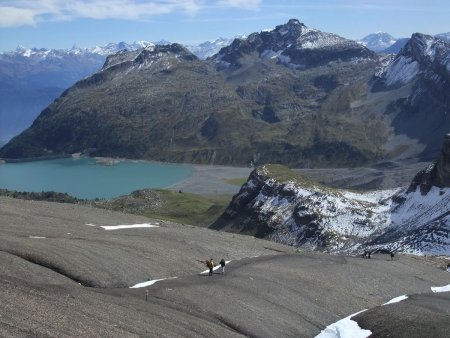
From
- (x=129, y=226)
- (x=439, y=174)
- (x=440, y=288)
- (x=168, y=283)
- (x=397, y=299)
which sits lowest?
(x=440, y=288)

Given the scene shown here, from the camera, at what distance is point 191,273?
61.8 meters

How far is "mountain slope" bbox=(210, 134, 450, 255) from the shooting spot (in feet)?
388

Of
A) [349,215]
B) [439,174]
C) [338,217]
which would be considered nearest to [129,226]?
[338,217]

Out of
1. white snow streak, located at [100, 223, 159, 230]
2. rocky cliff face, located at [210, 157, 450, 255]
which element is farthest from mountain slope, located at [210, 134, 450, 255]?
white snow streak, located at [100, 223, 159, 230]

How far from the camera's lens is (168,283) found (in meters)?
55.4

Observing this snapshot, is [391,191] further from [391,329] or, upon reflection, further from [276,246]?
[391,329]

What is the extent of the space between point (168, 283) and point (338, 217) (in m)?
86.9

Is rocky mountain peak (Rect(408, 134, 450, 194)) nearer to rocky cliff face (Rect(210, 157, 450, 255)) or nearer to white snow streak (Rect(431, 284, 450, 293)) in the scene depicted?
rocky cliff face (Rect(210, 157, 450, 255))

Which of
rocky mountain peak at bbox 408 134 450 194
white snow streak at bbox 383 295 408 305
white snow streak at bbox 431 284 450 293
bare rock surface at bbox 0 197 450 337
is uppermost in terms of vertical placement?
rocky mountain peak at bbox 408 134 450 194

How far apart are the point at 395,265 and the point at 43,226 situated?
45270 millimetres

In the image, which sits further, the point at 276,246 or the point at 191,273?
the point at 276,246

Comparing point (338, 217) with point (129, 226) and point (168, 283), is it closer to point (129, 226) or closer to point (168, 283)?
point (129, 226)

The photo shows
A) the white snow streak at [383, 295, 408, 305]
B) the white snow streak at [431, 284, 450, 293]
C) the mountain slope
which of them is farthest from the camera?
the mountain slope

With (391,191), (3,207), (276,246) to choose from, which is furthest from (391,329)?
(391,191)
